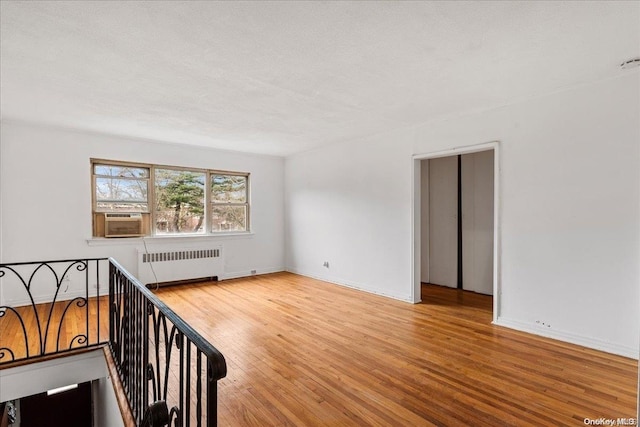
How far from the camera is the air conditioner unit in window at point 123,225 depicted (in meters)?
5.07

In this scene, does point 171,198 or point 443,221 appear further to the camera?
point 443,221

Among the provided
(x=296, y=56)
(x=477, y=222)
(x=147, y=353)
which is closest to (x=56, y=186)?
(x=147, y=353)

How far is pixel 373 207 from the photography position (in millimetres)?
5227

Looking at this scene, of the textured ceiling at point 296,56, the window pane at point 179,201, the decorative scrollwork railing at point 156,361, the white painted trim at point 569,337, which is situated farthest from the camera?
the window pane at point 179,201

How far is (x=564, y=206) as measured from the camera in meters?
3.24

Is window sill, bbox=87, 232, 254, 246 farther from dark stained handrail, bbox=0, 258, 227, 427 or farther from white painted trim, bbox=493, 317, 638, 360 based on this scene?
white painted trim, bbox=493, 317, 638, 360

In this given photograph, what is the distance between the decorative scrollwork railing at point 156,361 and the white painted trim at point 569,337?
3.19m

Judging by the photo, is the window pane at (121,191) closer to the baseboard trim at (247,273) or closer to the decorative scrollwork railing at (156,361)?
the baseboard trim at (247,273)

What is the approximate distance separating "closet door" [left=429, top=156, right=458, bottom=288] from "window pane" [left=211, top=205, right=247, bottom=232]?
3695 mm

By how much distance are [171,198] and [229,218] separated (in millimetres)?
1145


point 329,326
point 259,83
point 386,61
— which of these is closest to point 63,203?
point 259,83

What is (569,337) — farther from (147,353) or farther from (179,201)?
(179,201)

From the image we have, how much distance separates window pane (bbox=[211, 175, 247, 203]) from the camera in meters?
6.34

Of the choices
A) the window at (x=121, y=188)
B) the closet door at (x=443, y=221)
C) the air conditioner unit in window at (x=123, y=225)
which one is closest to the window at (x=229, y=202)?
the window at (x=121, y=188)
